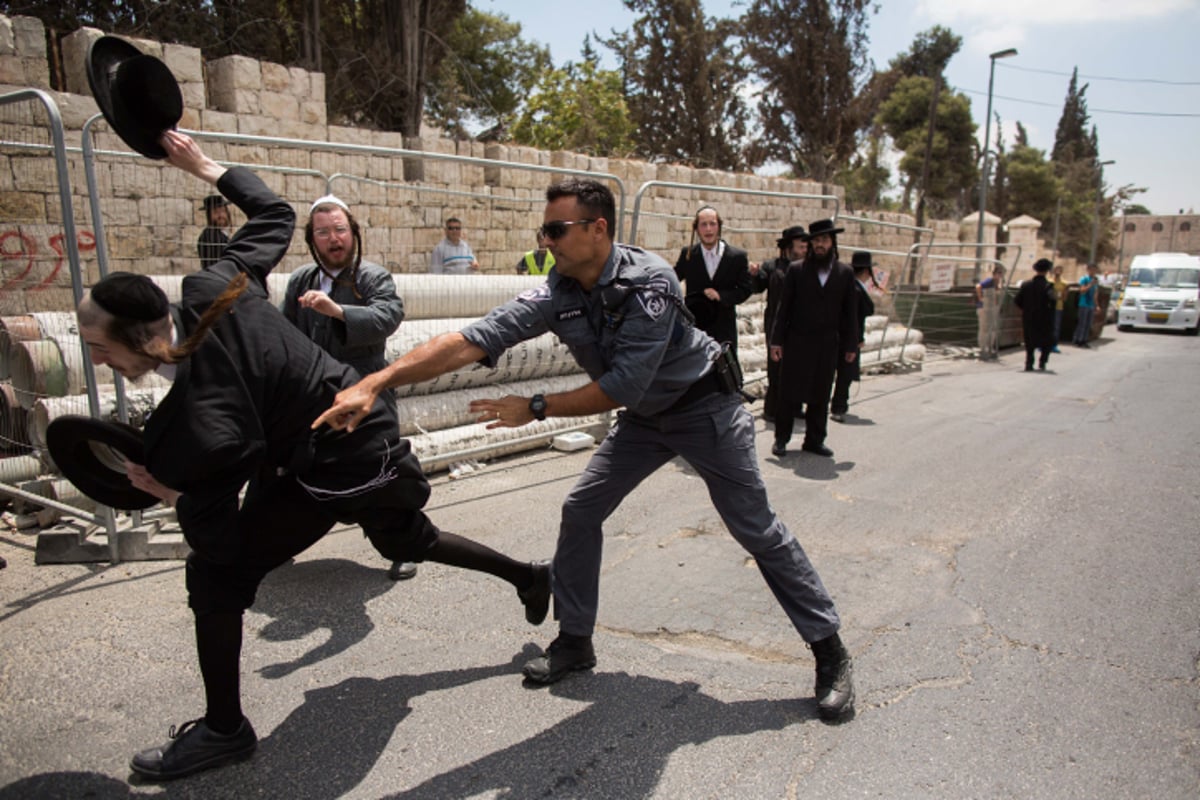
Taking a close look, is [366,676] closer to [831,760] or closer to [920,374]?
[831,760]

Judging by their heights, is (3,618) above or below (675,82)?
below

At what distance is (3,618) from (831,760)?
11.7 feet

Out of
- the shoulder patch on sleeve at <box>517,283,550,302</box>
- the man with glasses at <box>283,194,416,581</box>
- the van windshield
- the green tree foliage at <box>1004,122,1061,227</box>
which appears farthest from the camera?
the green tree foliage at <box>1004,122,1061,227</box>

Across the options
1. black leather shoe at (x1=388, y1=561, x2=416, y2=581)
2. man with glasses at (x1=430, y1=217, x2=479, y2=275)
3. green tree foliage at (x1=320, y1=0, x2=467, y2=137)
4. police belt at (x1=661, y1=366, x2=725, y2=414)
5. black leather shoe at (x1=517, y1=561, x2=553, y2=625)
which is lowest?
black leather shoe at (x1=388, y1=561, x2=416, y2=581)

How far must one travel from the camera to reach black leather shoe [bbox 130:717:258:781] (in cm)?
244

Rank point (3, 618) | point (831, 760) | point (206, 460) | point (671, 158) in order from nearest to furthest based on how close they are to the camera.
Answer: point (206, 460)
point (831, 760)
point (3, 618)
point (671, 158)

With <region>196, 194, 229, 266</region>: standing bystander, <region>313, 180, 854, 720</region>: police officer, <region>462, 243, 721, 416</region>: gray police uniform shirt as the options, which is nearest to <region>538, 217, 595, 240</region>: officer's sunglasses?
<region>313, 180, 854, 720</region>: police officer

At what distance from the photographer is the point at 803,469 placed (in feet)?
20.8

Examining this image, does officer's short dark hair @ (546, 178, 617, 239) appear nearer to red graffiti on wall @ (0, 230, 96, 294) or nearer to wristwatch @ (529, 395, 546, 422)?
wristwatch @ (529, 395, 546, 422)

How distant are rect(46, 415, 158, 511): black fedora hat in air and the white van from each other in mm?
26934

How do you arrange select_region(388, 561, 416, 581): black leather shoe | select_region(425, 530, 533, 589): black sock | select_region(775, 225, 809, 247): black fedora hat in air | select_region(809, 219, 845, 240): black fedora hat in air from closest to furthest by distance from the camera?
select_region(425, 530, 533, 589): black sock → select_region(388, 561, 416, 581): black leather shoe → select_region(809, 219, 845, 240): black fedora hat in air → select_region(775, 225, 809, 247): black fedora hat in air

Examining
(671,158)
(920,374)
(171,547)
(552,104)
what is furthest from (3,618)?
(671,158)

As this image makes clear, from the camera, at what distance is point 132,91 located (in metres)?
2.50

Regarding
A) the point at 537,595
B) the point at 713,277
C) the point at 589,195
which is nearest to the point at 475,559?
the point at 537,595
